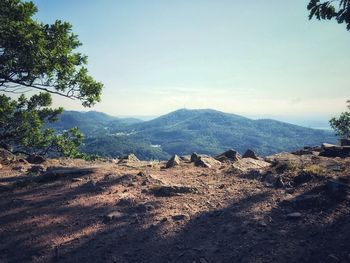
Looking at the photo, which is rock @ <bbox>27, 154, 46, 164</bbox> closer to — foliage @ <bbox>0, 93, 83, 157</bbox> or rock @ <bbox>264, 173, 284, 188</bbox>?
foliage @ <bbox>0, 93, 83, 157</bbox>

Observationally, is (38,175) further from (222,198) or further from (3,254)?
(222,198)

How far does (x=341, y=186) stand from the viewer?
464 inches

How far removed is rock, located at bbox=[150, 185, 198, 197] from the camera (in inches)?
568

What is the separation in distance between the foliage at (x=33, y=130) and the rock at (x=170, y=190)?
16214mm

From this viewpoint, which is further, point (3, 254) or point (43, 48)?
point (43, 48)

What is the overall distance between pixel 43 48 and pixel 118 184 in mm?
9017

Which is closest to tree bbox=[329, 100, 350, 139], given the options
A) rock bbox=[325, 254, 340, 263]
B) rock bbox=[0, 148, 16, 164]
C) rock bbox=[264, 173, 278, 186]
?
rock bbox=[264, 173, 278, 186]

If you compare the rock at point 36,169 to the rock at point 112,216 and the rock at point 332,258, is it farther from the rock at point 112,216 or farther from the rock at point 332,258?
the rock at point 332,258

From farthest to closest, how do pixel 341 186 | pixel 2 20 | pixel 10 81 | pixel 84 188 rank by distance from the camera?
pixel 10 81 → pixel 2 20 → pixel 84 188 → pixel 341 186

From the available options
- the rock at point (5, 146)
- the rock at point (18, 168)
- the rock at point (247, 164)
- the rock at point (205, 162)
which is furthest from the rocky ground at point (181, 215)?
the rock at point (5, 146)

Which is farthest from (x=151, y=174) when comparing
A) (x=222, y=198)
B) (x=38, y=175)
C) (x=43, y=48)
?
(x=43, y=48)

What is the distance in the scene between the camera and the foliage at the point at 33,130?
26922 millimetres

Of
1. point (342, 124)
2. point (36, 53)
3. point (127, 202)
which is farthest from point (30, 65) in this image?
point (342, 124)

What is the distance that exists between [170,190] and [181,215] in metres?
2.47
